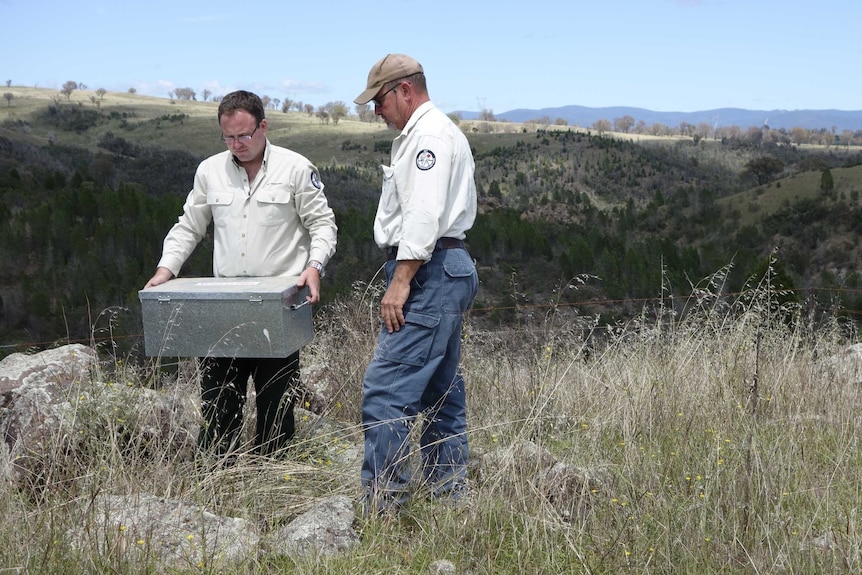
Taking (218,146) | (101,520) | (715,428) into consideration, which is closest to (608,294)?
(715,428)

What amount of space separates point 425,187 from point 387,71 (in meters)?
0.43

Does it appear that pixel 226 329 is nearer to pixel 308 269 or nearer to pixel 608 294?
pixel 308 269

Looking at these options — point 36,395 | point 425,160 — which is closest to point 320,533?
point 425,160

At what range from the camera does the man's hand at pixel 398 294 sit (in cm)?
279

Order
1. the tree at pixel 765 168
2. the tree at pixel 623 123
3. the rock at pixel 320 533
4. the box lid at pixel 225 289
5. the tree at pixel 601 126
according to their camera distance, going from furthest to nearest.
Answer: the tree at pixel 623 123 < the tree at pixel 601 126 < the tree at pixel 765 168 < the box lid at pixel 225 289 < the rock at pixel 320 533

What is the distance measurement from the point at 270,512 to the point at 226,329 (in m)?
0.67

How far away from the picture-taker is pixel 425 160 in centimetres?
281

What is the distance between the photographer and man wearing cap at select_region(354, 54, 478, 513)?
2820 mm

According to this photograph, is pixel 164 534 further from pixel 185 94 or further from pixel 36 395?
pixel 185 94

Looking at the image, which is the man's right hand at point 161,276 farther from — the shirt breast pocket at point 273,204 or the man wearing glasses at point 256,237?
the shirt breast pocket at point 273,204

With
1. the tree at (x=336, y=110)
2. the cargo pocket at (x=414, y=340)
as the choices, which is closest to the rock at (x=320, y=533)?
the cargo pocket at (x=414, y=340)

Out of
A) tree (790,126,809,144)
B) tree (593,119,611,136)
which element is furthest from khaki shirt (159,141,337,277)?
tree (790,126,809,144)

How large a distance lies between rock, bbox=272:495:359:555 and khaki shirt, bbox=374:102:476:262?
86 centimetres

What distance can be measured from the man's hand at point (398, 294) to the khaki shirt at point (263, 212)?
2.03ft
